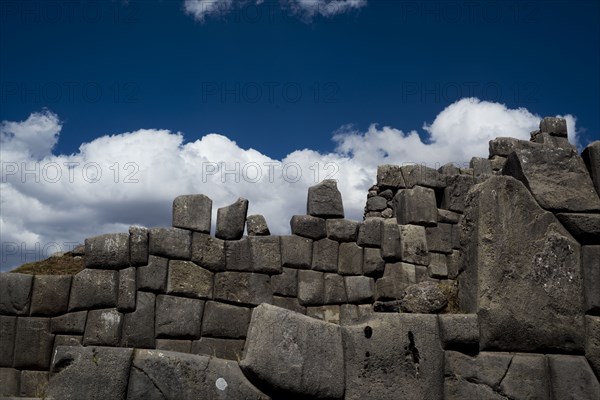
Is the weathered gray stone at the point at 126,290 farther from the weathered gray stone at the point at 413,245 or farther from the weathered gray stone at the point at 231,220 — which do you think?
the weathered gray stone at the point at 413,245

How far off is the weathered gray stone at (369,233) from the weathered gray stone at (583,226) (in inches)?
301

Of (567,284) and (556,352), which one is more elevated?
(567,284)

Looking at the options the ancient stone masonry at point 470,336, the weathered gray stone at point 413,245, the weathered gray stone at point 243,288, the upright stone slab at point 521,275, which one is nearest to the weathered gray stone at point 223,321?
the weathered gray stone at point 243,288

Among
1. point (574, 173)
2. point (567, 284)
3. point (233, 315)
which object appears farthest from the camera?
point (233, 315)

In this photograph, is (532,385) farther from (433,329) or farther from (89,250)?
(89,250)

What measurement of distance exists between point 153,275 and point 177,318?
862 millimetres

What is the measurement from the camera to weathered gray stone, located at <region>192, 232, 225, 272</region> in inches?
440

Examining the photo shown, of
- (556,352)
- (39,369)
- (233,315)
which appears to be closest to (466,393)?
(556,352)

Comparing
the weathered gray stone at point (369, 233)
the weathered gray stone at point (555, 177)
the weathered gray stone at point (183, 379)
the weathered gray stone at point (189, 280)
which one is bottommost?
the weathered gray stone at point (183, 379)

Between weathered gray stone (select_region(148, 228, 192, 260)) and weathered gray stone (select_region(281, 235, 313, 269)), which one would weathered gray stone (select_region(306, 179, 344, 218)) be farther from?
weathered gray stone (select_region(148, 228, 192, 260))

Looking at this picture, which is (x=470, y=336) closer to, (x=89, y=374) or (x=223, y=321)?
(x=89, y=374)

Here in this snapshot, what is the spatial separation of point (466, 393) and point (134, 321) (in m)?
7.20

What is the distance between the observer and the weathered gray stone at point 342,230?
1246 centimetres

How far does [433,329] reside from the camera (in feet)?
15.3
